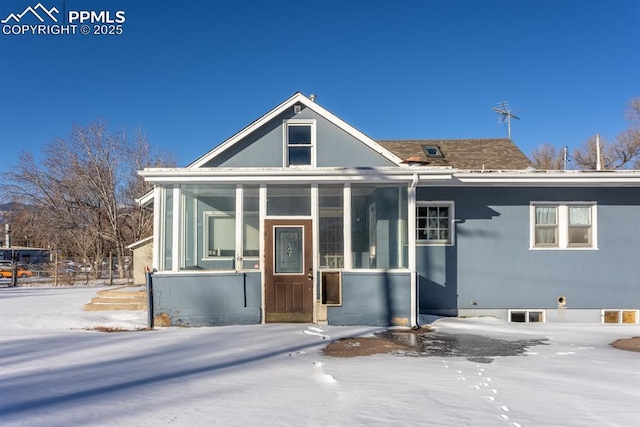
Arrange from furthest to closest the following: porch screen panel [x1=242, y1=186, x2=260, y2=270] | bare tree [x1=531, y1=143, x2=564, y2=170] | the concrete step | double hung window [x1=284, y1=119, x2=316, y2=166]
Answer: bare tree [x1=531, y1=143, x2=564, y2=170]
the concrete step
double hung window [x1=284, y1=119, x2=316, y2=166]
porch screen panel [x1=242, y1=186, x2=260, y2=270]

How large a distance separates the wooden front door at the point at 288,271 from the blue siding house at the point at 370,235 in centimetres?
2

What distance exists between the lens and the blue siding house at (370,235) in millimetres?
9094

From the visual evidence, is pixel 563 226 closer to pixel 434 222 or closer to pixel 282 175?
pixel 434 222

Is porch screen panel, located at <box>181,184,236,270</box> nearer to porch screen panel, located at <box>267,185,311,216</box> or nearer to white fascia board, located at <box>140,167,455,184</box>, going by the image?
white fascia board, located at <box>140,167,455,184</box>

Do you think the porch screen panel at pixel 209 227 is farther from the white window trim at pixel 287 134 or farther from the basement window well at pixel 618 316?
the basement window well at pixel 618 316

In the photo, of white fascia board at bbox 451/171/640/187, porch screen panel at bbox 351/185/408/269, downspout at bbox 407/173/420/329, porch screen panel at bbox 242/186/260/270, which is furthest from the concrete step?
white fascia board at bbox 451/171/640/187

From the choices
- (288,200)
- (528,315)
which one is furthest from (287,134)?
(528,315)

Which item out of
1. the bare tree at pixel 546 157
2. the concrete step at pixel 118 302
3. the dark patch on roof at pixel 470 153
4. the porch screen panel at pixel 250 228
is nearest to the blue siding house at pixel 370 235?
the porch screen panel at pixel 250 228

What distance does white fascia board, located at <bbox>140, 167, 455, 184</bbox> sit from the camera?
8969 millimetres

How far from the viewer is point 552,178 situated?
1016cm

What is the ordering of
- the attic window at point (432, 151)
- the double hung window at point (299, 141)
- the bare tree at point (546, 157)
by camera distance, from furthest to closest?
the bare tree at point (546, 157) → the attic window at point (432, 151) → the double hung window at point (299, 141)

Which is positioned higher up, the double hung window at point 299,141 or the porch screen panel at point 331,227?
the double hung window at point 299,141

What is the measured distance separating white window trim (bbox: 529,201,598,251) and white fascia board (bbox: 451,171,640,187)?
0.56 m

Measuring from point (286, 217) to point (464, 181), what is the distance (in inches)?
165
